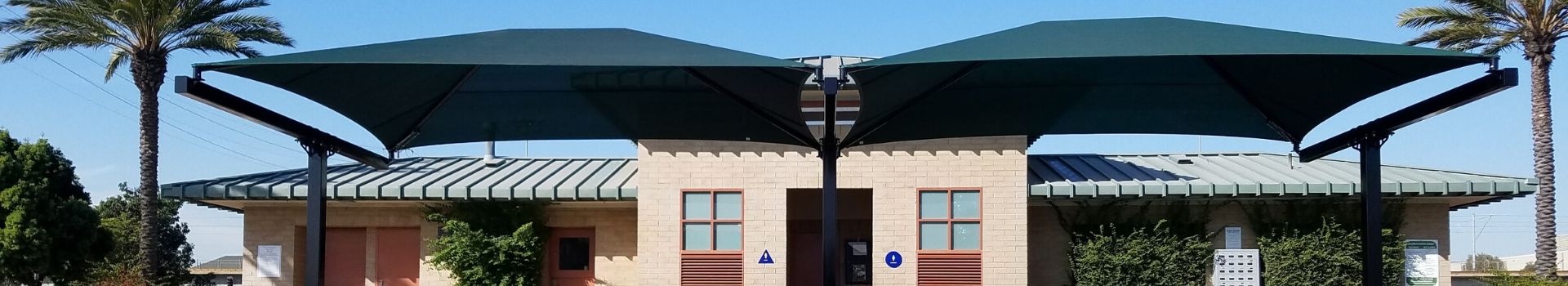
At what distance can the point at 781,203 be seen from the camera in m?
16.6

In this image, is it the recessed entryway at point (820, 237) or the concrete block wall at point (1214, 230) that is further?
the recessed entryway at point (820, 237)

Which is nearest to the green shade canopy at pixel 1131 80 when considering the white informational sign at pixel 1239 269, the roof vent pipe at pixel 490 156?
the white informational sign at pixel 1239 269

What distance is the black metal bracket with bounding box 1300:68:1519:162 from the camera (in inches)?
208

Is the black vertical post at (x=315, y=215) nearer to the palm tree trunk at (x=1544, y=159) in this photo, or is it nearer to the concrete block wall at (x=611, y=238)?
the concrete block wall at (x=611, y=238)

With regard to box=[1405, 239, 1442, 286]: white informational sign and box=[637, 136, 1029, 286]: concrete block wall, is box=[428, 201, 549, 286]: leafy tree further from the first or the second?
box=[1405, 239, 1442, 286]: white informational sign

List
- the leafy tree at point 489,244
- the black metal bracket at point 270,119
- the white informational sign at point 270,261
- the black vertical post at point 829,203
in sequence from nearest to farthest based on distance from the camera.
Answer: the black metal bracket at point 270,119 < the black vertical post at point 829,203 < the leafy tree at point 489,244 < the white informational sign at point 270,261

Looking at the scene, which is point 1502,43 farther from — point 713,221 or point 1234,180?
point 713,221

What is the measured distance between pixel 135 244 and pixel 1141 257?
1604 centimetres

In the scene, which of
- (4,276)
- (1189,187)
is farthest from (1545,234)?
(4,276)

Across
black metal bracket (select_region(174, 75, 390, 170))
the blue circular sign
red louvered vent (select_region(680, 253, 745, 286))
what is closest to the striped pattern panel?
red louvered vent (select_region(680, 253, 745, 286))

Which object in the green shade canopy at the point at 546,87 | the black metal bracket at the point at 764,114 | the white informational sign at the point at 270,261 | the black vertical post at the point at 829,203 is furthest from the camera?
the white informational sign at the point at 270,261

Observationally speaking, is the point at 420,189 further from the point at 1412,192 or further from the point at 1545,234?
the point at 1545,234

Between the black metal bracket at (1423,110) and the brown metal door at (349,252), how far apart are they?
48.6ft

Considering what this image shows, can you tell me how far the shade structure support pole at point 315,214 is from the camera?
645 cm
